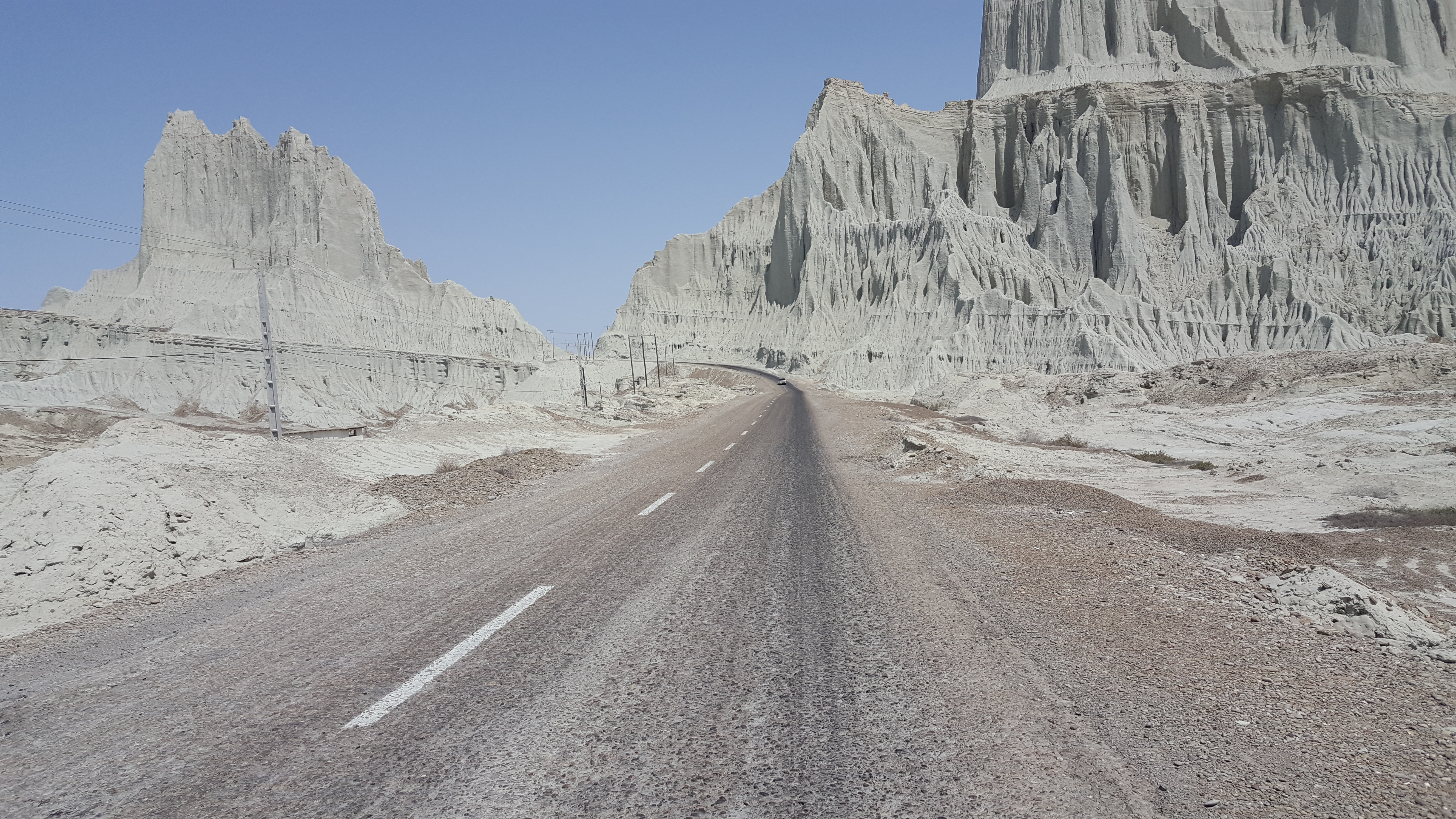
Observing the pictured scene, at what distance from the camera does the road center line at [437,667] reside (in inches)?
151

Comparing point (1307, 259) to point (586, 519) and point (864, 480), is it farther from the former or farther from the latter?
point (586, 519)

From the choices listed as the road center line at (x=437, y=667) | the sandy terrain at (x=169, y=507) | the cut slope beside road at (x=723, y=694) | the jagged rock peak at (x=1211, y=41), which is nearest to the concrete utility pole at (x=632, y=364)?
the sandy terrain at (x=169, y=507)

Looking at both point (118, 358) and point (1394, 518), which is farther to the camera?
point (118, 358)

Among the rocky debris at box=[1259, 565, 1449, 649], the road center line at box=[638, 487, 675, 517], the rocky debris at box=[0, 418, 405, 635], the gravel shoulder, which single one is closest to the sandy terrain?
the rocky debris at box=[0, 418, 405, 635]

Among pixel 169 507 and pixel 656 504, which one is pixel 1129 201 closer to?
pixel 656 504

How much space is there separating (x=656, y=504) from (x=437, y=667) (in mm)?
6316

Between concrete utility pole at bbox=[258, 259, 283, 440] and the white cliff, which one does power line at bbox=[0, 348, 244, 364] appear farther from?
concrete utility pole at bbox=[258, 259, 283, 440]

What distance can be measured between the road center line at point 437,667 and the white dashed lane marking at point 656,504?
393cm

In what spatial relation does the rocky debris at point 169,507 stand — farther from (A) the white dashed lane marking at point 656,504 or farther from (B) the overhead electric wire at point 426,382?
(B) the overhead electric wire at point 426,382

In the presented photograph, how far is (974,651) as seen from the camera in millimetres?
4535

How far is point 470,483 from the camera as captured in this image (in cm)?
1349

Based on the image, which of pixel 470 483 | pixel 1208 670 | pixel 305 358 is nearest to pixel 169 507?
pixel 470 483

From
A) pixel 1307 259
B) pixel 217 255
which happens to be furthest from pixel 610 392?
pixel 1307 259

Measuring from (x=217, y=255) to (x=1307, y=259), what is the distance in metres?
121
